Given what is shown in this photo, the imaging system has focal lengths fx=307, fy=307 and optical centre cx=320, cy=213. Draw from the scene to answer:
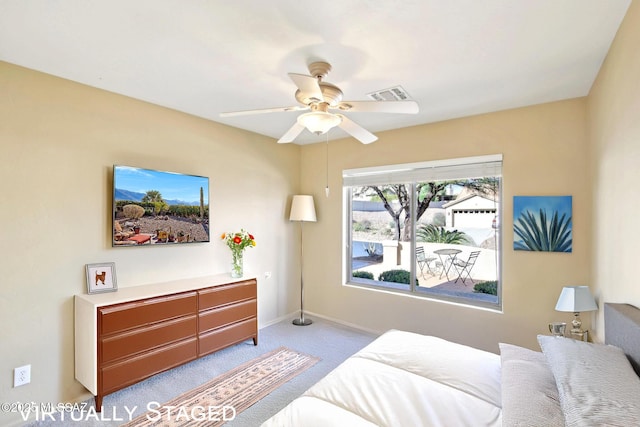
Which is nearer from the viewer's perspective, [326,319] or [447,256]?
[447,256]

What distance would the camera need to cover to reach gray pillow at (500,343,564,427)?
46.8 inches

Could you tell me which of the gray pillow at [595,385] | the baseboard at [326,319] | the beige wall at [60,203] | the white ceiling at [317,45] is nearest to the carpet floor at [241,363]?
the baseboard at [326,319]

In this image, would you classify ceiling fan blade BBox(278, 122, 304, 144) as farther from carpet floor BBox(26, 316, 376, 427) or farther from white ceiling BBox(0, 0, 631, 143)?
carpet floor BBox(26, 316, 376, 427)

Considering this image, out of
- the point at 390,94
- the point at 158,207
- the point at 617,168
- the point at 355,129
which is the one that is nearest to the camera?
the point at 617,168

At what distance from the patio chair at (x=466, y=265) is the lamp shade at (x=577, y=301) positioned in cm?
109

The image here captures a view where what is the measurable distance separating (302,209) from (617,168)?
311cm

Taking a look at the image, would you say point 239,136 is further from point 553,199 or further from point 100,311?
point 553,199

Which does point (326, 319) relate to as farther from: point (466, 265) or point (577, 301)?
point (577, 301)

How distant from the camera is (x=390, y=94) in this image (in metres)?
2.68

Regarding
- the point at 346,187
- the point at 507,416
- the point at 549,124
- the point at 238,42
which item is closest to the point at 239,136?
the point at 346,187

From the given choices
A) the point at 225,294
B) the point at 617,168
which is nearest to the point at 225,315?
the point at 225,294

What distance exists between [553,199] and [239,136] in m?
3.37

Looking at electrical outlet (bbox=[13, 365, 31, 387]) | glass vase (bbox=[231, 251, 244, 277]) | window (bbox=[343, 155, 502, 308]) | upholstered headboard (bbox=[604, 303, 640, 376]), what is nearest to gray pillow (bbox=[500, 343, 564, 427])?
upholstered headboard (bbox=[604, 303, 640, 376])

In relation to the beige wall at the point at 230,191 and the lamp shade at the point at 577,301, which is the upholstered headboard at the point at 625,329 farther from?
the lamp shade at the point at 577,301
